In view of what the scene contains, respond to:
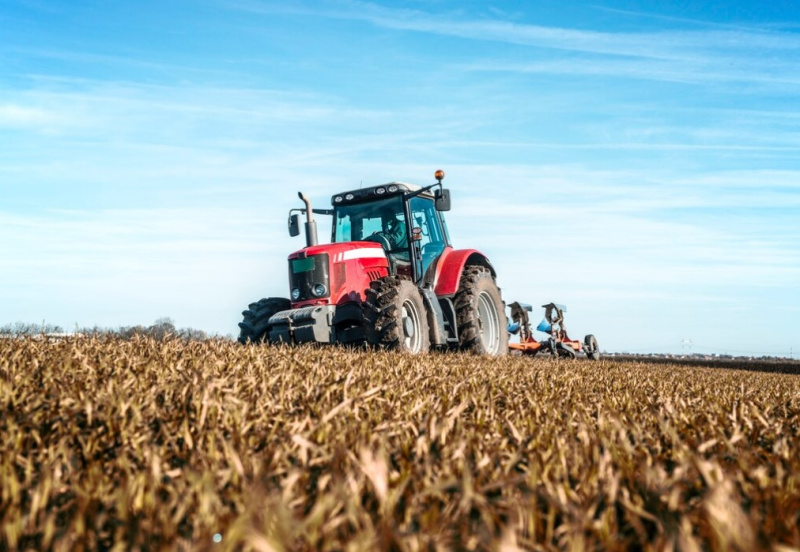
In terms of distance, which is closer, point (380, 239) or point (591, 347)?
point (380, 239)

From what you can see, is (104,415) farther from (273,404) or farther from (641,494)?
(641,494)

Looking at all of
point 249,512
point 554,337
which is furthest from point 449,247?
point 249,512

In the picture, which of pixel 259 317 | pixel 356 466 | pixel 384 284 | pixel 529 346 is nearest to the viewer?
pixel 356 466

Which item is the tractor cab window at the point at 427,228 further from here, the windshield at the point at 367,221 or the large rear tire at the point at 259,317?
the large rear tire at the point at 259,317

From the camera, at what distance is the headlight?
345 inches

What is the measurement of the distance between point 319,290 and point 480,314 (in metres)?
3.30

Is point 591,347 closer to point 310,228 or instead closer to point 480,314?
point 480,314

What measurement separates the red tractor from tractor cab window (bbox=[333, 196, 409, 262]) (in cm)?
1

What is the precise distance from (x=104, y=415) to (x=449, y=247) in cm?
828

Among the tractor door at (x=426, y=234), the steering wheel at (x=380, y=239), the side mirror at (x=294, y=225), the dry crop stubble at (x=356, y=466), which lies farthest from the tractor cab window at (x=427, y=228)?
the dry crop stubble at (x=356, y=466)

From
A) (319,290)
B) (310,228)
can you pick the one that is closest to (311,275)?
(319,290)

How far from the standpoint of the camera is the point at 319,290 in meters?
8.79

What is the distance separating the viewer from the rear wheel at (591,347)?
56.1 feet

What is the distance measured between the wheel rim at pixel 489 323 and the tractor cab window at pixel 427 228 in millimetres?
1233
